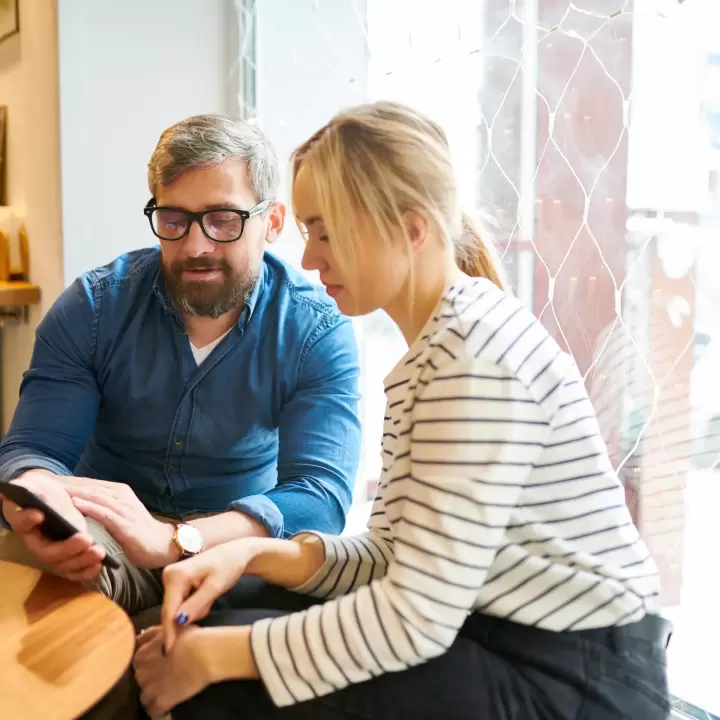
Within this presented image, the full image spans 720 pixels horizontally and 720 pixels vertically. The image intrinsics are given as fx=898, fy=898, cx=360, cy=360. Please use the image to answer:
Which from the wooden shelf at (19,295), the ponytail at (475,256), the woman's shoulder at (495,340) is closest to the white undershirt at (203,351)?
the ponytail at (475,256)

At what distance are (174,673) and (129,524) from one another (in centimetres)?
30

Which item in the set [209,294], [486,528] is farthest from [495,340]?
[209,294]

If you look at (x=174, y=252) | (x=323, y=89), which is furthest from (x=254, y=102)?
(x=174, y=252)

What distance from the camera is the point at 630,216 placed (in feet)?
3.89

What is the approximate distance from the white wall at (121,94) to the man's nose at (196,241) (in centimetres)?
70

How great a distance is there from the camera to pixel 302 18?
6.68 ft

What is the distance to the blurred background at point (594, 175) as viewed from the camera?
1.12 metres

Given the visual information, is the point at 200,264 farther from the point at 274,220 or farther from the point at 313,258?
the point at 313,258

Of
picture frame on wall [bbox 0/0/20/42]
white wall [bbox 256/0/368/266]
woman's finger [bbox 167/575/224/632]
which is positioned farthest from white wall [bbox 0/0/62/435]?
woman's finger [bbox 167/575/224/632]

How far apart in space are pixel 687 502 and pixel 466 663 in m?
0.46

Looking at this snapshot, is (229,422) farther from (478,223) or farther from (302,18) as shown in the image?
(302,18)

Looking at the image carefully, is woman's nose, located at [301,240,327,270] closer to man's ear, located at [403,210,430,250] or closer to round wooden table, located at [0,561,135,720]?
man's ear, located at [403,210,430,250]

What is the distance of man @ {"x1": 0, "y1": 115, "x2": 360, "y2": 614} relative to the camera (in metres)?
1.42

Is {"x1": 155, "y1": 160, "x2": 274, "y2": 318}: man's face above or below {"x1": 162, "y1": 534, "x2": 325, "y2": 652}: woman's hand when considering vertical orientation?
above
